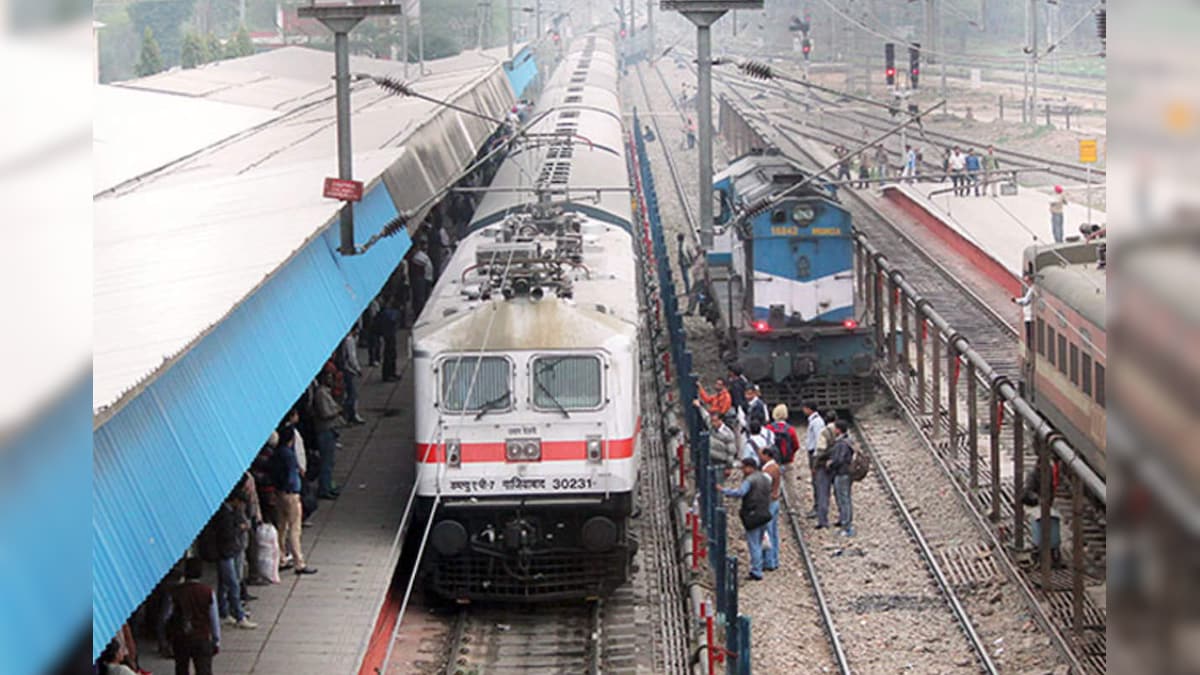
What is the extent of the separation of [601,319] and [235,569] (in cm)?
380

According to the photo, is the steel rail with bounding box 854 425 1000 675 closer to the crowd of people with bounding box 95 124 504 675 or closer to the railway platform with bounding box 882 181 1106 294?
the crowd of people with bounding box 95 124 504 675

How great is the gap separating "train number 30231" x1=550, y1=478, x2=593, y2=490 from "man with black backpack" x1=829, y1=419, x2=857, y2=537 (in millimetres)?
3783

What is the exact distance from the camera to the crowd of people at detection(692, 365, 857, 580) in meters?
14.5

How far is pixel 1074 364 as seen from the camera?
14.3 metres

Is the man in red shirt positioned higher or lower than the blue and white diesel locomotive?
lower

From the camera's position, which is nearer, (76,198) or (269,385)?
(76,198)

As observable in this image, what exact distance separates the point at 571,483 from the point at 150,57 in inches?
1613

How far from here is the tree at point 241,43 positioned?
54062 mm

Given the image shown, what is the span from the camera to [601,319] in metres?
13.4

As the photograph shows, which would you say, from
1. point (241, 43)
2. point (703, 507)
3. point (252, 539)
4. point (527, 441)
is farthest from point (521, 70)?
point (252, 539)

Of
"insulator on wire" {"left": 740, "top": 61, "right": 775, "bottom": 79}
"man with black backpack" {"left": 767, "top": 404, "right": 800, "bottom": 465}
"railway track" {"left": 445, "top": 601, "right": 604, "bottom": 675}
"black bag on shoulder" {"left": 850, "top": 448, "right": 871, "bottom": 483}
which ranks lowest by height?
"railway track" {"left": 445, "top": 601, "right": 604, "bottom": 675}

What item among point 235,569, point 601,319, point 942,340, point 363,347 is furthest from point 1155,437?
point 942,340

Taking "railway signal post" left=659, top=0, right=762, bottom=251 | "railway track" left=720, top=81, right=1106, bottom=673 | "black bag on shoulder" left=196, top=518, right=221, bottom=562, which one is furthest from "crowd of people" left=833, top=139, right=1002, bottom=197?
"black bag on shoulder" left=196, top=518, right=221, bottom=562

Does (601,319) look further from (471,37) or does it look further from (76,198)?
(471,37)
